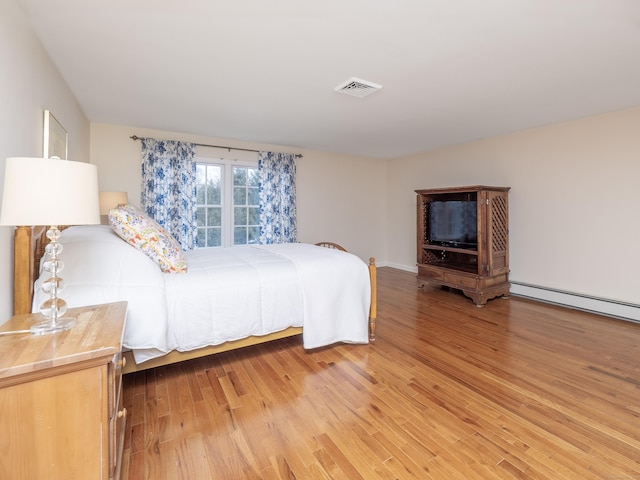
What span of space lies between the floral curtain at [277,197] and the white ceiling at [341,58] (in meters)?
1.16

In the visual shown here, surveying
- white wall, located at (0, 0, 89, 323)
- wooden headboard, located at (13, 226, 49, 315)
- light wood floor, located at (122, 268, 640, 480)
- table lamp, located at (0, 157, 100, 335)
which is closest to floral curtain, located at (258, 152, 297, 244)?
light wood floor, located at (122, 268, 640, 480)

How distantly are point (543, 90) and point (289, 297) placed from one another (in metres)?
2.99

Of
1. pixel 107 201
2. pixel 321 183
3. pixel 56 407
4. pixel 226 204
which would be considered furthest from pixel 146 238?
pixel 321 183

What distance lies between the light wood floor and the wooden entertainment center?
1.20 metres

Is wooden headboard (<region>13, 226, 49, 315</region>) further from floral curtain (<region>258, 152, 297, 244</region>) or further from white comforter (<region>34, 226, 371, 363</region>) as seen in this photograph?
floral curtain (<region>258, 152, 297, 244</region>)

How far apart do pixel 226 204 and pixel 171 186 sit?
2.67 ft

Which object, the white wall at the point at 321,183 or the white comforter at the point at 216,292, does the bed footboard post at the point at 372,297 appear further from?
the white wall at the point at 321,183

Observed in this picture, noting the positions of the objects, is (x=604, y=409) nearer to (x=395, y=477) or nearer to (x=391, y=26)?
(x=395, y=477)

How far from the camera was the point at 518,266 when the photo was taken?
430 centimetres

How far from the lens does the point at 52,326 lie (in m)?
1.22

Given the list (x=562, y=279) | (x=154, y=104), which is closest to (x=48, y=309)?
(x=154, y=104)

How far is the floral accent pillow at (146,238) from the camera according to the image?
6.85 feet

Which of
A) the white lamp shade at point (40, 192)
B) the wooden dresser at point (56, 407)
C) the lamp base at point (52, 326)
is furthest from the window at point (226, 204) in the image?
the wooden dresser at point (56, 407)

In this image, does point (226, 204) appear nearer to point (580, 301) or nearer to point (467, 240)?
point (467, 240)
